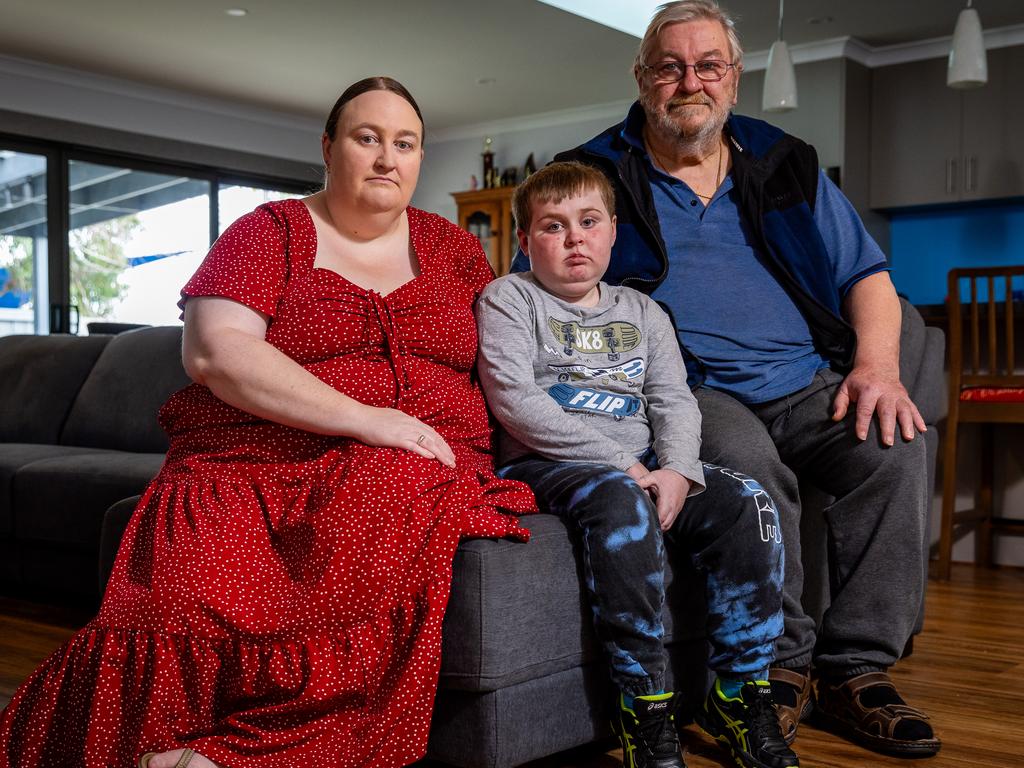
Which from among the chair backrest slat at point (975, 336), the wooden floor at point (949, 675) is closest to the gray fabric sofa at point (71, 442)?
the wooden floor at point (949, 675)

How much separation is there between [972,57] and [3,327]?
593 centimetres

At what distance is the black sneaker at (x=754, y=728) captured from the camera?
66.2 inches

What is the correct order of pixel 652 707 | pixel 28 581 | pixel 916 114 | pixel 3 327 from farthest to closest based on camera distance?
pixel 3 327 < pixel 916 114 < pixel 28 581 < pixel 652 707

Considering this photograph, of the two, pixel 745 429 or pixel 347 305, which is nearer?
pixel 347 305

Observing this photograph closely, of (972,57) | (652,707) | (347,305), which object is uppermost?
(972,57)

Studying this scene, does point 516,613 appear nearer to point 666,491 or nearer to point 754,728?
point 666,491

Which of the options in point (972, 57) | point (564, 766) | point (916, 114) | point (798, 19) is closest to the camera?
point (564, 766)

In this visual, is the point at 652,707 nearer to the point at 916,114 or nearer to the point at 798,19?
the point at 798,19

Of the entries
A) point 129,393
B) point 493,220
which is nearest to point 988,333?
point 129,393

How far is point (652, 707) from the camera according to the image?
159cm

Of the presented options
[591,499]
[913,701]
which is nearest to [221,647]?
[591,499]

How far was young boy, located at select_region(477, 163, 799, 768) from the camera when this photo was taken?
5.26 feet

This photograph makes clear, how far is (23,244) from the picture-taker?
7.36 metres

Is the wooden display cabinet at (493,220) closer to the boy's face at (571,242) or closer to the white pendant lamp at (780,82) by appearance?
the white pendant lamp at (780,82)
